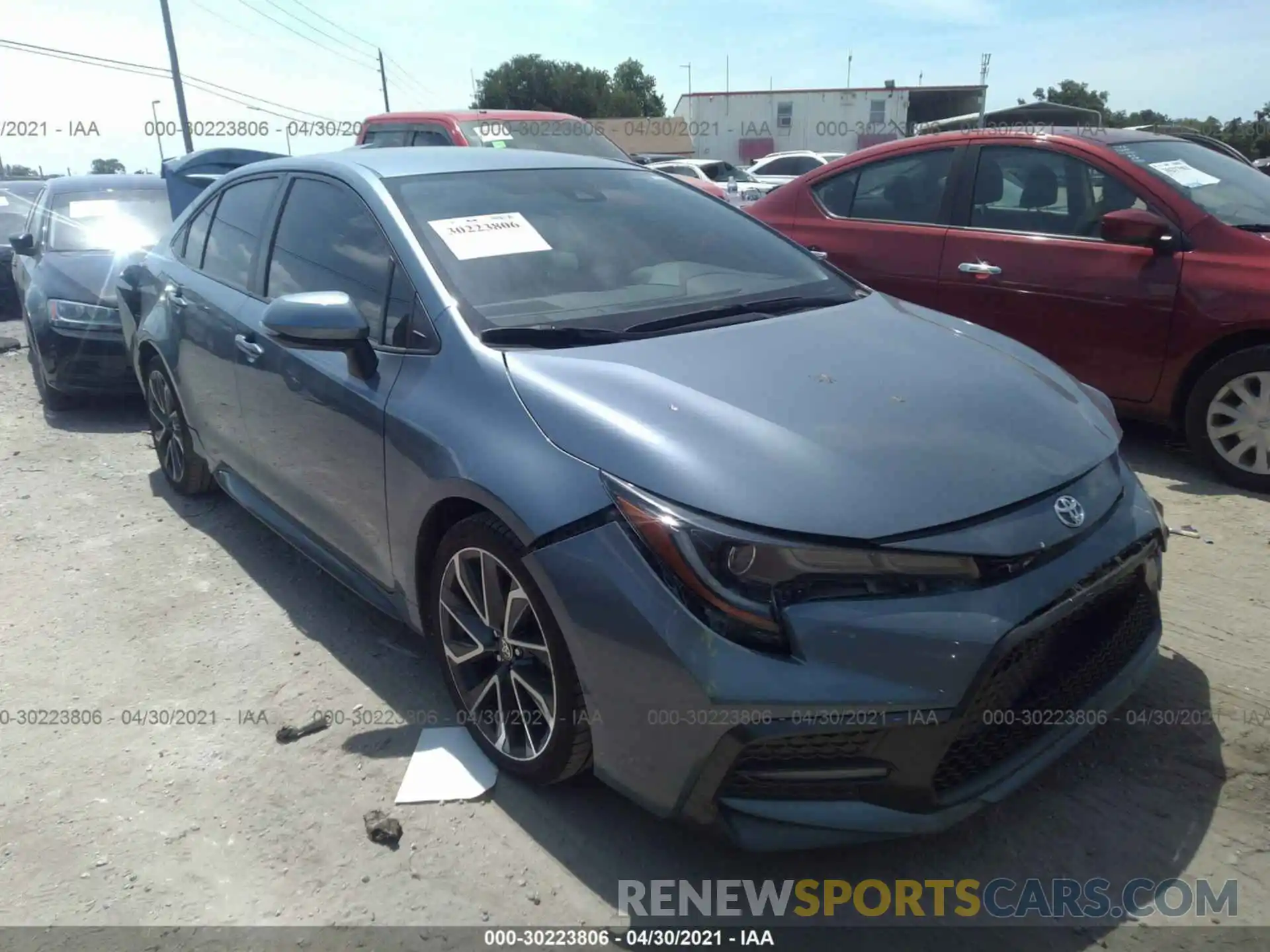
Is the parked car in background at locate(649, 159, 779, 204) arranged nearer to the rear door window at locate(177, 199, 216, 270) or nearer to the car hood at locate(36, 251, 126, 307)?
the car hood at locate(36, 251, 126, 307)

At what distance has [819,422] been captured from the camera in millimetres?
2369

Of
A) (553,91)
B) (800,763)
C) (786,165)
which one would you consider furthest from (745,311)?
(553,91)

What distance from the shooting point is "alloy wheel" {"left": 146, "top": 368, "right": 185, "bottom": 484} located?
15.9 feet

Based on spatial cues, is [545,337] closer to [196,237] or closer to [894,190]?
[196,237]

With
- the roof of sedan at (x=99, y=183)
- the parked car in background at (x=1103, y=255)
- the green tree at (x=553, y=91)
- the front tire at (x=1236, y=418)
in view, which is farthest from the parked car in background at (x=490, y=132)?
the green tree at (x=553, y=91)

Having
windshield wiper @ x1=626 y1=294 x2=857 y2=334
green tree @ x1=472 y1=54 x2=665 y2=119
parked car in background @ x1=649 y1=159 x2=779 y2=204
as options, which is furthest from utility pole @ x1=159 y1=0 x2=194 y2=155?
green tree @ x1=472 y1=54 x2=665 y2=119

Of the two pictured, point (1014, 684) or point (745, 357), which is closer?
point (1014, 684)

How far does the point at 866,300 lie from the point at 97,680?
9.64 ft

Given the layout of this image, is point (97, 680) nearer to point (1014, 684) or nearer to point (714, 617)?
point (714, 617)

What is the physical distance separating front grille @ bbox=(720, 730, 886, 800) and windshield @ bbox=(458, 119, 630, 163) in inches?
289

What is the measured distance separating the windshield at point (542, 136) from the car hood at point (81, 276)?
307 cm

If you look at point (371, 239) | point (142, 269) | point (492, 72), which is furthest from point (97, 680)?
point (492, 72)

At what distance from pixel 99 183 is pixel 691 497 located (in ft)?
26.8

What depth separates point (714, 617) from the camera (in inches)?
81.0
